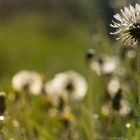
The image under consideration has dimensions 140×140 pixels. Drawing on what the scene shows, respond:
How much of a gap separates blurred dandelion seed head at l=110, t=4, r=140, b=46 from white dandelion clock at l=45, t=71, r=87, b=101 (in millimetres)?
1551

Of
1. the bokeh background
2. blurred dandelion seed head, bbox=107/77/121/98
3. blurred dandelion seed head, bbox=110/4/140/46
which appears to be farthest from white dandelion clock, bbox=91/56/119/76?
blurred dandelion seed head, bbox=110/4/140/46

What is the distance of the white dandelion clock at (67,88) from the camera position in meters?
3.95

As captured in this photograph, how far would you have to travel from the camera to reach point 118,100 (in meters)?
3.08

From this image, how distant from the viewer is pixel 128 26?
2.33 m

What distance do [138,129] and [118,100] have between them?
0.41 metres

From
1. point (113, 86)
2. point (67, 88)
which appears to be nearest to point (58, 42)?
point (67, 88)

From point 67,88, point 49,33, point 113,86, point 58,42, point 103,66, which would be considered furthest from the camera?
point 49,33

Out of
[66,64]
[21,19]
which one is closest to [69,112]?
[66,64]

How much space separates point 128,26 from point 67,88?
1.96m

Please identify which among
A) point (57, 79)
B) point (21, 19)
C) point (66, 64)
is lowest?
point (57, 79)

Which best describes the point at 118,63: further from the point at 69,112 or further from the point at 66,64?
the point at 66,64

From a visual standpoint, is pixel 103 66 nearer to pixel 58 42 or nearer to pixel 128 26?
pixel 128 26

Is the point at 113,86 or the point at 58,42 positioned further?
the point at 58,42

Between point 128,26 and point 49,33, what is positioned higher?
point 49,33
